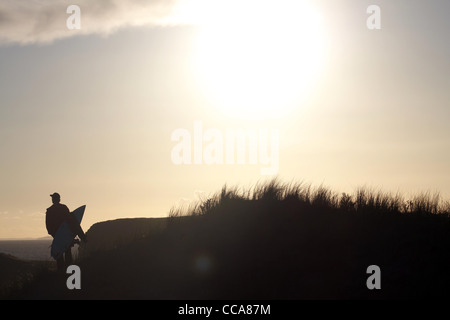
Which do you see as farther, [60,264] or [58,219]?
[58,219]

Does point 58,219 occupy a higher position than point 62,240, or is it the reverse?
point 58,219

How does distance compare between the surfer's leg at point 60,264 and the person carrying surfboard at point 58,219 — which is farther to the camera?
the person carrying surfboard at point 58,219

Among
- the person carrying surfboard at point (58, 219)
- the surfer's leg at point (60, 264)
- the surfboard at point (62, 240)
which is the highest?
the person carrying surfboard at point (58, 219)

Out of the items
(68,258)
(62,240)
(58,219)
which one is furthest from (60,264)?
(58,219)

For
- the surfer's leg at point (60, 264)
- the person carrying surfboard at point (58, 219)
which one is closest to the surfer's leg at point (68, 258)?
the person carrying surfboard at point (58, 219)

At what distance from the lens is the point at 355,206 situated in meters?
18.8

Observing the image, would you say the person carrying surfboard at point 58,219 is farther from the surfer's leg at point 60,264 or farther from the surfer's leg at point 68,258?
the surfer's leg at point 60,264

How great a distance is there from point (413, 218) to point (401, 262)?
3.07 meters

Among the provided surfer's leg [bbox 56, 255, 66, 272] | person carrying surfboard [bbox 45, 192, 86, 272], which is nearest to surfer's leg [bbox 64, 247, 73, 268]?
person carrying surfboard [bbox 45, 192, 86, 272]

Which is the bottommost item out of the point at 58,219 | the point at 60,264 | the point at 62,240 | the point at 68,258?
the point at 60,264

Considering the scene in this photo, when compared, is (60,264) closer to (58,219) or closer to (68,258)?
(68,258)
